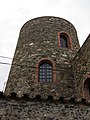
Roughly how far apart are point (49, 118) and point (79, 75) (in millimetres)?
5113

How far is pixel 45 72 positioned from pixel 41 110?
5470 mm

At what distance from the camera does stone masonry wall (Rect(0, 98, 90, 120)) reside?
914 cm

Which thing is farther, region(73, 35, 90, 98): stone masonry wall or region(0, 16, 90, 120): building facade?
region(73, 35, 90, 98): stone masonry wall

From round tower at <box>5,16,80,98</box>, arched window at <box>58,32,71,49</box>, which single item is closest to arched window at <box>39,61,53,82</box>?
round tower at <box>5,16,80,98</box>

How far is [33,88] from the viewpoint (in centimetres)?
1356

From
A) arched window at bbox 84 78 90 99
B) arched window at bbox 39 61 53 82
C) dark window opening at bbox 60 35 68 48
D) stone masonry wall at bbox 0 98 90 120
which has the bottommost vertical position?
stone masonry wall at bbox 0 98 90 120

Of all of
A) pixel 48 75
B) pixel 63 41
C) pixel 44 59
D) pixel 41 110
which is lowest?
pixel 41 110

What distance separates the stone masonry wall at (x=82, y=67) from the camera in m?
12.9

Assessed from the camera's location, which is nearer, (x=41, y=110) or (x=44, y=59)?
(x=41, y=110)

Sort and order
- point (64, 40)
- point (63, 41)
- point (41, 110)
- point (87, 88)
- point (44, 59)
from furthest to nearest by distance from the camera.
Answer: point (64, 40) → point (63, 41) → point (44, 59) → point (87, 88) → point (41, 110)

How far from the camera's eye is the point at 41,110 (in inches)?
372

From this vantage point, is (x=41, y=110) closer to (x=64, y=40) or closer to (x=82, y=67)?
(x=82, y=67)

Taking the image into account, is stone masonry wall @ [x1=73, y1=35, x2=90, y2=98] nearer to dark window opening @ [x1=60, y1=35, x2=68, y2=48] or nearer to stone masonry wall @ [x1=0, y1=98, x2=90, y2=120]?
dark window opening @ [x1=60, y1=35, x2=68, y2=48]

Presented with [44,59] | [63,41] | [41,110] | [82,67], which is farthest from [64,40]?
[41,110]
